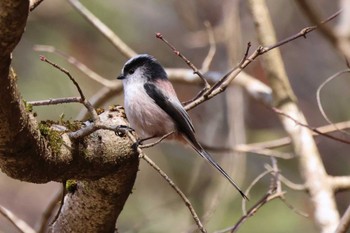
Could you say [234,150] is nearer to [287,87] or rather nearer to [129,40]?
[287,87]

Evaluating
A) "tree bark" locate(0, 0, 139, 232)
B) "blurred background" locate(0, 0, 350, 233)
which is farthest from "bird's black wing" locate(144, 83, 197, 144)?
"blurred background" locate(0, 0, 350, 233)

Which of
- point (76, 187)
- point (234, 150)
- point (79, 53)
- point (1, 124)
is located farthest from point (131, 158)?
point (79, 53)

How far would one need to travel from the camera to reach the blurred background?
197 inches

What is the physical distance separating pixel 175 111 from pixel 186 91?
10.9 ft

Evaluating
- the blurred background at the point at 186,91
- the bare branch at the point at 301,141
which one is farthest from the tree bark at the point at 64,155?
the blurred background at the point at 186,91

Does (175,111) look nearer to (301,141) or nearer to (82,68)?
(301,141)

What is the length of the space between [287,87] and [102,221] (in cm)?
161

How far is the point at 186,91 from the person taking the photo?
605cm

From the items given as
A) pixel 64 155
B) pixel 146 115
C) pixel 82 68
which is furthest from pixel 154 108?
pixel 64 155

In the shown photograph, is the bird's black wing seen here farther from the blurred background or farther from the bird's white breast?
the blurred background

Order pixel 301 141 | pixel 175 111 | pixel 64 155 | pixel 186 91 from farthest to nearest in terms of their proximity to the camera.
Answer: pixel 186 91, pixel 301 141, pixel 175 111, pixel 64 155

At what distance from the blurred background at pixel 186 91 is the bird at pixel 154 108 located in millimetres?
1520

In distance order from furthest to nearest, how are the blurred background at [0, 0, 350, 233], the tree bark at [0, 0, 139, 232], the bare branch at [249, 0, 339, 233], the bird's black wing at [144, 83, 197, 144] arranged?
the blurred background at [0, 0, 350, 233] < the bare branch at [249, 0, 339, 233] < the bird's black wing at [144, 83, 197, 144] < the tree bark at [0, 0, 139, 232]

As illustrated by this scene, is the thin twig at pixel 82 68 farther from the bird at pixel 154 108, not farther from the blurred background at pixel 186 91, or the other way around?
the blurred background at pixel 186 91
